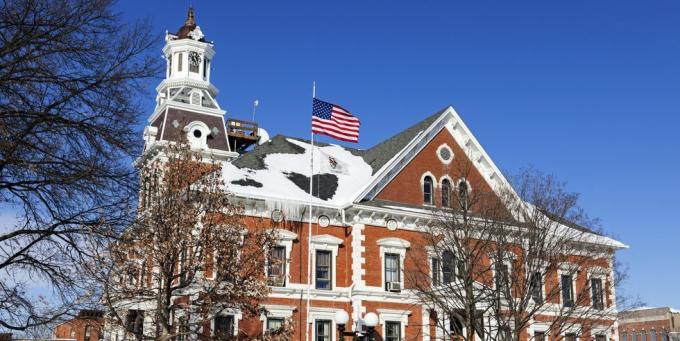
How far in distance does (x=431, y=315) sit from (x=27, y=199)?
2419cm

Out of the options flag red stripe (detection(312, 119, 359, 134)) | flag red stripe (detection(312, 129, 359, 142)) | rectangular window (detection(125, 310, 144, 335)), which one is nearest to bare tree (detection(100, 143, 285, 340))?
rectangular window (detection(125, 310, 144, 335))

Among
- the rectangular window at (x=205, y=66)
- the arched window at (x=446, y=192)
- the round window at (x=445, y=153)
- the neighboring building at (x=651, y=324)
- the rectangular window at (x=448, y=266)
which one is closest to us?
the rectangular window at (x=448, y=266)

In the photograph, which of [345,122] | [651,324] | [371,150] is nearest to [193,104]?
[371,150]

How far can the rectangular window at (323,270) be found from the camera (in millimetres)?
33438

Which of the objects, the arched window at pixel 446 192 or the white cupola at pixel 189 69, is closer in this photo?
the arched window at pixel 446 192

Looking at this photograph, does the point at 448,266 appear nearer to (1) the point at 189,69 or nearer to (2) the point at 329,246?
(2) the point at 329,246

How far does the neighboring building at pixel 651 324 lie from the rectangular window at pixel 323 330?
4362 centimetres

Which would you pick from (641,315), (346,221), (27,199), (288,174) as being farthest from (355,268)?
(641,315)

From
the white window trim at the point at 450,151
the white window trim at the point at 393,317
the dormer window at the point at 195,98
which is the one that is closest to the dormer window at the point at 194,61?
the dormer window at the point at 195,98

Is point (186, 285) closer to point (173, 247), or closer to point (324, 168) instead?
point (173, 247)

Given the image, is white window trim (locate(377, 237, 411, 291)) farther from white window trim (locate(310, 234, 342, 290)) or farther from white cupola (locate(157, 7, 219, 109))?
white cupola (locate(157, 7, 219, 109))

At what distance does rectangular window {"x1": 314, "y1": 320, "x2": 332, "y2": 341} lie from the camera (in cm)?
3256

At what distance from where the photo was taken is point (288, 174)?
36.0 metres

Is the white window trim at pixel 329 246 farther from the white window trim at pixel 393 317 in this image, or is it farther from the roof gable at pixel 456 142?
the roof gable at pixel 456 142
